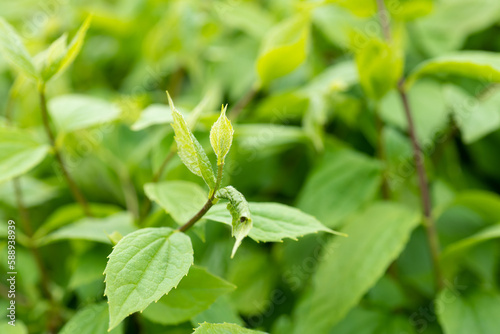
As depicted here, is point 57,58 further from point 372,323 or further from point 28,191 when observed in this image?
point 372,323

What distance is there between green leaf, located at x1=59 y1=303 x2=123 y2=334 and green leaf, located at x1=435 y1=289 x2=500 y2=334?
0.39 meters

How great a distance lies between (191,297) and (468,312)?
371mm

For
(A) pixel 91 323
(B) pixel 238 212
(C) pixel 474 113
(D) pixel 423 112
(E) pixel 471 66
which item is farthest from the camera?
(D) pixel 423 112

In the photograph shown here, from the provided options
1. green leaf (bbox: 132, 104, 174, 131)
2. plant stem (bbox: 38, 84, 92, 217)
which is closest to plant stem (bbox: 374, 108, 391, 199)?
green leaf (bbox: 132, 104, 174, 131)

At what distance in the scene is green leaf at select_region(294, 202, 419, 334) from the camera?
0.55m

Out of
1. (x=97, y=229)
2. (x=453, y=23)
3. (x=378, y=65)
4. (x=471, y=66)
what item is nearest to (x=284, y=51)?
(x=378, y=65)

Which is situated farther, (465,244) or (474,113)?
(474,113)

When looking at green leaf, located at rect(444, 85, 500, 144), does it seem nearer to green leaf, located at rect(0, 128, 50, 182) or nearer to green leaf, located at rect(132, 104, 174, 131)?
green leaf, located at rect(132, 104, 174, 131)

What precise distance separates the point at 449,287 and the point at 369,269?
17 cm

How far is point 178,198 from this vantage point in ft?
1.62

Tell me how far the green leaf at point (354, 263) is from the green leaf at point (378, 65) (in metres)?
0.17

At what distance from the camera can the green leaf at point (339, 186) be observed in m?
0.66

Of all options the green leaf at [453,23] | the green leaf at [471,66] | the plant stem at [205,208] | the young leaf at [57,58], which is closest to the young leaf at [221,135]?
the plant stem at [205,208]

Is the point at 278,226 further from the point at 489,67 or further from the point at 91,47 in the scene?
the point at 91,47
